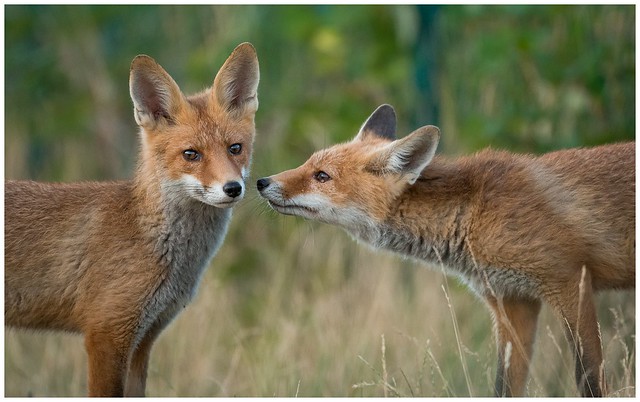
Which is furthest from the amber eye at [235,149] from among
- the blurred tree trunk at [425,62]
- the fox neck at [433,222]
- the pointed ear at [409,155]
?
the blurred tree trunk at [425,62]

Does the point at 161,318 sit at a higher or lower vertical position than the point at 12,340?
higher

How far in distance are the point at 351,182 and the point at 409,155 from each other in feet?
1.40

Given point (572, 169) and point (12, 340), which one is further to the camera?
point (12, 340)

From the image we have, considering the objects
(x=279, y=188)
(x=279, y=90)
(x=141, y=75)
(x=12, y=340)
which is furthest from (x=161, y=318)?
(x=279, y=90)

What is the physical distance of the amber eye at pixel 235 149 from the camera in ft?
18.9

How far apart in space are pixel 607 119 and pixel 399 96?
122 inches

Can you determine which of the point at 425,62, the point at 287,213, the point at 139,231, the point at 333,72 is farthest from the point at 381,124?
the point at 333,72

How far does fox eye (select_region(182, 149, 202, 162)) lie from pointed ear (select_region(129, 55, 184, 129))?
0.31 metres

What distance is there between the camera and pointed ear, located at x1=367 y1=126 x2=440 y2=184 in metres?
5.61

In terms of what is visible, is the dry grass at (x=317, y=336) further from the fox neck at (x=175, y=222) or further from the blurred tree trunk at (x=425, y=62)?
the blurred tree trunk at (x=425, y=62)

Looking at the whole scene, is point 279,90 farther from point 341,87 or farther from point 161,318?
point 161,318

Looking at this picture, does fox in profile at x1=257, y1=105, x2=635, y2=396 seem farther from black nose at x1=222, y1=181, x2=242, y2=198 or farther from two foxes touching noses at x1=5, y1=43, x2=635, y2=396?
black nose at x1=222, y1=181, x2=242, y2=198

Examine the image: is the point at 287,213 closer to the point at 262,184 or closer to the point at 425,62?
the point at 262,184

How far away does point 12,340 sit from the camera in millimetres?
9359
